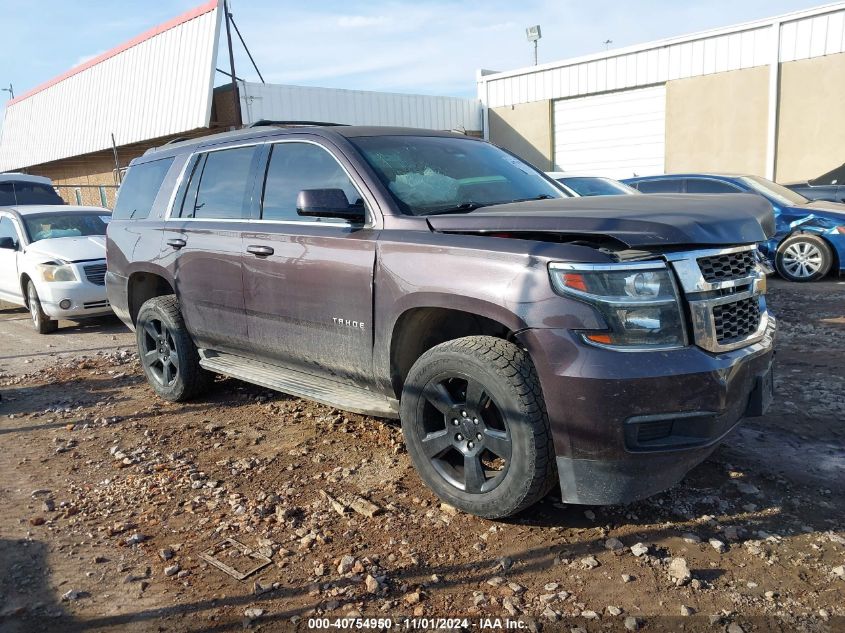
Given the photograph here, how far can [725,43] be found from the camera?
17.8m

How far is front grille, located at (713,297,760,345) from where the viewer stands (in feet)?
9.79

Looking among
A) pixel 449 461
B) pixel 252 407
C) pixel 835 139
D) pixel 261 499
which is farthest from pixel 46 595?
pixel 835 139

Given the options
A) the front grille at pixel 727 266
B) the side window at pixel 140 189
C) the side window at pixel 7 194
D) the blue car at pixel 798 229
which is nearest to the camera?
the front grille at pixel 727 266

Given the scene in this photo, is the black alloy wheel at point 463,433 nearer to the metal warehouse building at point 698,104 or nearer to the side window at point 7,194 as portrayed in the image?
the side window at point 7,194

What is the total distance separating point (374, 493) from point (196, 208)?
2.69 metres

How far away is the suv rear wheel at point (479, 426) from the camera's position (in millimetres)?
2979

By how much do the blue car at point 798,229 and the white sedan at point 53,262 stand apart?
8953 mm

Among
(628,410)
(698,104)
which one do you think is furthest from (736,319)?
(698,104)

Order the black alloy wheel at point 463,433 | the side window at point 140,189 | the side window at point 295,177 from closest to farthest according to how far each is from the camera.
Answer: the black alloy wheel at point 463,433
the side window at point 295,177
the side window at point 140,189

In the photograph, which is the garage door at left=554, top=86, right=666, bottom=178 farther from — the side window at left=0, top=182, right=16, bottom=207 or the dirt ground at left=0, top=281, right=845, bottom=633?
the dirt ground at left=0, top=281, right=845, bottom=633

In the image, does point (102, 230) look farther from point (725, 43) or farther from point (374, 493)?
point (725, 43)

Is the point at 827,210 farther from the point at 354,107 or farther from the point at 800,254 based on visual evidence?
the point at 354,107

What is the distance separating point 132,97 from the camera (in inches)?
862

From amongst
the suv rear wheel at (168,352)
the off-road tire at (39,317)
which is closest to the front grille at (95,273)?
the off-road tire at (39,317)
